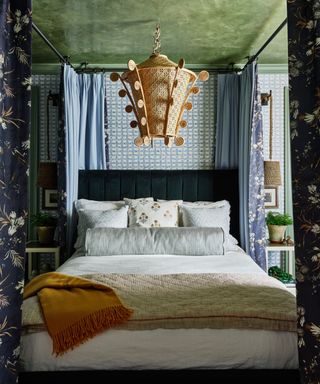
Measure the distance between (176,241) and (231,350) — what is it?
6.17ft

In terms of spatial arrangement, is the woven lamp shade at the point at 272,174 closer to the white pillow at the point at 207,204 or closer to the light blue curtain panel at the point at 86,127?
the white pillow at the point at 207,204

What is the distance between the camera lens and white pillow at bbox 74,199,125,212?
4.82 meters

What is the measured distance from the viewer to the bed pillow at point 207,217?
457 centimetres

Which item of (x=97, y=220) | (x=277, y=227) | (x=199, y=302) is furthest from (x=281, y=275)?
(x=199, y=302)

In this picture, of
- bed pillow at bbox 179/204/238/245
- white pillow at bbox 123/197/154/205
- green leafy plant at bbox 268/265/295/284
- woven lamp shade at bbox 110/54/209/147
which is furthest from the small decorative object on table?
woven lamp shade at bbox 110/54/209/147

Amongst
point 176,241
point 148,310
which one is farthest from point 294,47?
point 176,241

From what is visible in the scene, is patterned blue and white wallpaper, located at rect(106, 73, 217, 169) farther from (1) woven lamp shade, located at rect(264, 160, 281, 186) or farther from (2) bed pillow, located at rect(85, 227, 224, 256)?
(2) bed pillow, located at rect(85, 227, 224, 256)

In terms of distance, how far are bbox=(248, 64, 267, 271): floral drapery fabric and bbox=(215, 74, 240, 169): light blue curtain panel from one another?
45cm

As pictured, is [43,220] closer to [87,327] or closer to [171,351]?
[87,327]

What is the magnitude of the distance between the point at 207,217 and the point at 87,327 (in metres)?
2.46

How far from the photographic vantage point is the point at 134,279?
3.06 metres

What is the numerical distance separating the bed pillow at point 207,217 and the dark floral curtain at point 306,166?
2558 millimetres

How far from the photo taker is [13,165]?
6.59 ft

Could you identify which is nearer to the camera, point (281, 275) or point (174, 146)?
point (281, 275)
